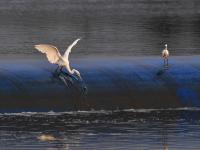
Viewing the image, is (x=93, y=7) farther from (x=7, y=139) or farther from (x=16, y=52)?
(x=7, y=139)

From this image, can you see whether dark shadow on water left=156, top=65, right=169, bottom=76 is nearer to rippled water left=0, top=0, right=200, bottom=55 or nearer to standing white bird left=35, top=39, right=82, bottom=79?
standing white bird left=35, top=39, right=82, bottom=79

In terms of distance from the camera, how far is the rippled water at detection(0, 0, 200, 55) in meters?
81.6

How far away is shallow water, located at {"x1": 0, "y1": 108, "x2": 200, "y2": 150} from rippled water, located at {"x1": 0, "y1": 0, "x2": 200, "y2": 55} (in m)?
32.5

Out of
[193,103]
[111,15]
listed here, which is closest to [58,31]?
[111,15]

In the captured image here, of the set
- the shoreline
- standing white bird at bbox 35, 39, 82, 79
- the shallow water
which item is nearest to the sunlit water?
the shallow water

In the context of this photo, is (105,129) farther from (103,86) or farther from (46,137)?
(103,86)

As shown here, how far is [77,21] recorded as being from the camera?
125375 millimetres

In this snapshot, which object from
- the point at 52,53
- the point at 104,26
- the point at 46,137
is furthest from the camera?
the point at 104,26

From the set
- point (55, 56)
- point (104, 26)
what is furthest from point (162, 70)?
point (104, 26)

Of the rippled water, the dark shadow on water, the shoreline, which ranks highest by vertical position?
the rippled water

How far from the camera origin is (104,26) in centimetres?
11150

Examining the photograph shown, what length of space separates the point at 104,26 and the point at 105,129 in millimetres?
72644

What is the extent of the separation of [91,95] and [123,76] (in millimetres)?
1911

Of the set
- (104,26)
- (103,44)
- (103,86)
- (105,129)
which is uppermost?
(104,26)
